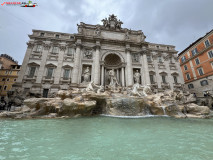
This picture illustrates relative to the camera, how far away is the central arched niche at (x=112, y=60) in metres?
16.9

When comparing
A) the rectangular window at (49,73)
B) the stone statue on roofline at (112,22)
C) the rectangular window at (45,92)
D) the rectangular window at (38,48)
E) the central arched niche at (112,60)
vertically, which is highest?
the stone statue on roofline at (112,22)

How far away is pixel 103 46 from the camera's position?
16.5 metres

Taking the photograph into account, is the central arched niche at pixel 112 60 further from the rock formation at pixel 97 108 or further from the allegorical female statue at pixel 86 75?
the rock formation at pixel 97 108

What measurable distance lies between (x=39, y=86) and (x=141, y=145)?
14.9m

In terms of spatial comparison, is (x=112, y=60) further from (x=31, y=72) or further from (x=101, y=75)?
(x=31, y=72)

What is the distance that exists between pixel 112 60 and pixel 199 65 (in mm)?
17684

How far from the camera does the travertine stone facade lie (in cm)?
1354

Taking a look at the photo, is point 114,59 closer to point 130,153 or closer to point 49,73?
point 49,73

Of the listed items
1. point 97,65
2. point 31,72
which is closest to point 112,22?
point 97,65

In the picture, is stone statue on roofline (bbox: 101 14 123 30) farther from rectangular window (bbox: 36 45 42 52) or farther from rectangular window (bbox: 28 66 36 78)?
rectangular window (bbox: 28 66 36 78)

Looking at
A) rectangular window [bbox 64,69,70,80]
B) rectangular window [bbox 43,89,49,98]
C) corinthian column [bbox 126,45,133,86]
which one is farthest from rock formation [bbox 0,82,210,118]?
corinthian column [bbox 126,45,133,86]

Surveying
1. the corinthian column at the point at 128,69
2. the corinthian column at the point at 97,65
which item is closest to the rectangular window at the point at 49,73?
the corinthian column at the point at 97,65

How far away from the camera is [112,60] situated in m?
17.5

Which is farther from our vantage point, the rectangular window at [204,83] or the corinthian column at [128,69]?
the rectangular window at [204,83]
